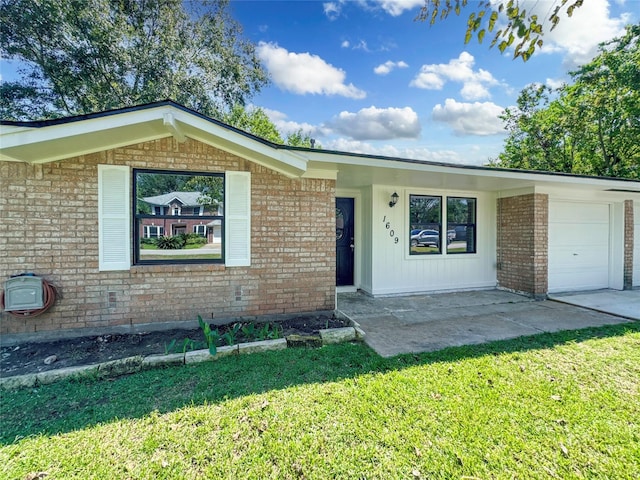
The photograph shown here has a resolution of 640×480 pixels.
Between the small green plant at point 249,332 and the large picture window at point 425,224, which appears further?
the large picture window at point 425,224

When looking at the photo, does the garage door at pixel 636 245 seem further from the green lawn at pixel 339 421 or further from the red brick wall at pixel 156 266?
the red brick wall at pixel 156 266

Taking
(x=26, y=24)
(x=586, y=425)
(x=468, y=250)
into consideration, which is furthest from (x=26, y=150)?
(x=26, y=24)

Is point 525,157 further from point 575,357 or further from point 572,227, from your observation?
point 575,357

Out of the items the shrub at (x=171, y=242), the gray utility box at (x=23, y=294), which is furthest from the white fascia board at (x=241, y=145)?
the gray utility box at (x=23, y=294)

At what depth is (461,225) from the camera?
306 inches

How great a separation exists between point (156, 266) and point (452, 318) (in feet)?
16.9

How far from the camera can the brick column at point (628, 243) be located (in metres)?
7.90

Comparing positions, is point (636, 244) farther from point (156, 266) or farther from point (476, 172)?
point (156, 266)

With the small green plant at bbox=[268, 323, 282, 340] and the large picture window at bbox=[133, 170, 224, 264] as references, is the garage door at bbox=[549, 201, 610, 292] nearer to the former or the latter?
the small green plant at bbox=[268, 323, 282, 340]

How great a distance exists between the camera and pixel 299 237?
508 centimetres

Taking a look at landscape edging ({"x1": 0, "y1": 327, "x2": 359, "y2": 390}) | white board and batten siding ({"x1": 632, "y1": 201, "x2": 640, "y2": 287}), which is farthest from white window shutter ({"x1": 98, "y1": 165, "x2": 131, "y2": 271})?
white board and batten siding ({"x1": 632, "y1": 201, "x2": 640, "y2": 287})

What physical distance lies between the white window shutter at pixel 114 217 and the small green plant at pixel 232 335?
182 centimetres

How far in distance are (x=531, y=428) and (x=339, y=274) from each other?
Answer: 5.40 meters

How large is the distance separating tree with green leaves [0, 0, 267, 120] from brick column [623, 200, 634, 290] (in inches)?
577
